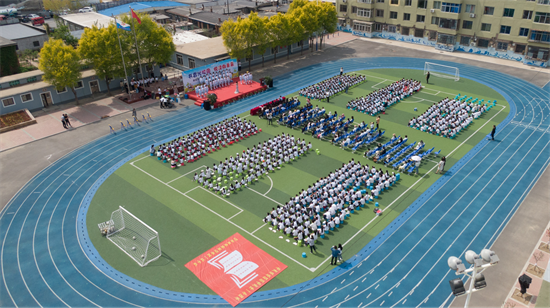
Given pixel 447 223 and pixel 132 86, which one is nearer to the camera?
pixel 447 223

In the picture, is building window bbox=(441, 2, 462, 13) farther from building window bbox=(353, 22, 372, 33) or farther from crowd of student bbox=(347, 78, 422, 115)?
crowd of student bbox=(347, 78, 422, 115)

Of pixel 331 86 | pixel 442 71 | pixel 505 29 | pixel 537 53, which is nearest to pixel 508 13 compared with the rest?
pixel 505 29

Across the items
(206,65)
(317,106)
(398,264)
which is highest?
(206,65)

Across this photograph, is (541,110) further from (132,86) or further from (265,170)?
(132,86)

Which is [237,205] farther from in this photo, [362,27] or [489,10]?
[362,27]

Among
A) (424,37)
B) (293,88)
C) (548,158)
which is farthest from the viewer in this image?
(424,37)

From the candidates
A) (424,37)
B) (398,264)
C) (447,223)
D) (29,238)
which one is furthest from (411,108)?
(29,238)

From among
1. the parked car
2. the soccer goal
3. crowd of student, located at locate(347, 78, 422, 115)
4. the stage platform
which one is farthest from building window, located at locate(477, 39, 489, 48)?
the parked car

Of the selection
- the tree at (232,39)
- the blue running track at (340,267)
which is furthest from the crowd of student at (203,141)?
the tree at (232,39)
